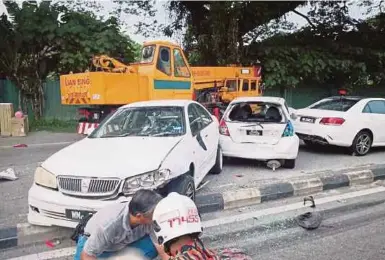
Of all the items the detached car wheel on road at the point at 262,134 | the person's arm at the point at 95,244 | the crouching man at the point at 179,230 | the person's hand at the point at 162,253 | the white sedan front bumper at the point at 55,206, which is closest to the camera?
the crouching man at the point at 179,230

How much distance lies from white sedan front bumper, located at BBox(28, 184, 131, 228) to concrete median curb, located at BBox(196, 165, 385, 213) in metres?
1.62

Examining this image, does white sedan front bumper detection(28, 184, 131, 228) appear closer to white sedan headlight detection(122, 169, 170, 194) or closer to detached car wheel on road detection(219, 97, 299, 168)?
white sedan headlight detection(122, 169, 170, 194)

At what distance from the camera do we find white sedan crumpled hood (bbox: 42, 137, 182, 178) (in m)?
4.14

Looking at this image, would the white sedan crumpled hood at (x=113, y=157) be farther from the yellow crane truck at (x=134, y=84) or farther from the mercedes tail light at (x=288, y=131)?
the yellow crane truck at (x=134, y=84)

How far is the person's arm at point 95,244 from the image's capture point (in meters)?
2.48

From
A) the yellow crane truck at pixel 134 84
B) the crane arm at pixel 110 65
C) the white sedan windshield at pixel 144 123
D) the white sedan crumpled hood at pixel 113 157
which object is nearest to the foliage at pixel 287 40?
the yellow crane truck at pixel 134 84

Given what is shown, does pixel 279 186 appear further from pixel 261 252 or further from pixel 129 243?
pixel 129 243

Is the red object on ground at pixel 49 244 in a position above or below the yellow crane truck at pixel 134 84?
below

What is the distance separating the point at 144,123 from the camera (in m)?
5.67

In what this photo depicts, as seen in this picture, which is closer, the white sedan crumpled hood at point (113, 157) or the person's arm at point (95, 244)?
the person's arm at point (95, 244)

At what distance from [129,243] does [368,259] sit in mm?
2369

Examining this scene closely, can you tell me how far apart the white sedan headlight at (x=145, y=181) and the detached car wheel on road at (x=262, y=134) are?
10.8 feet

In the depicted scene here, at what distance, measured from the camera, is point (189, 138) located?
5.40 metres

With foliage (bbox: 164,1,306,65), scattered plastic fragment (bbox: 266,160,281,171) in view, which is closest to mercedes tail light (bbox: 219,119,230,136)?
scattered plastic fragment (bbox: 266,160,281,171)
